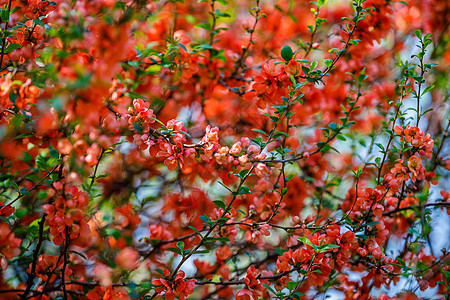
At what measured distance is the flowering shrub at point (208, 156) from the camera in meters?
0.87

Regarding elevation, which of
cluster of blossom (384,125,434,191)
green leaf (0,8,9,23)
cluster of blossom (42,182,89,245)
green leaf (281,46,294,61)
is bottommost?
cluster of blossom (42,182,89,245)

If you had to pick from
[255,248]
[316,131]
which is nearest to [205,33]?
[316,131]

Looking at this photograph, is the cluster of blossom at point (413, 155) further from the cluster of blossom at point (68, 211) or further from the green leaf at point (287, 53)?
the cluster of blossom at point (68, 211)

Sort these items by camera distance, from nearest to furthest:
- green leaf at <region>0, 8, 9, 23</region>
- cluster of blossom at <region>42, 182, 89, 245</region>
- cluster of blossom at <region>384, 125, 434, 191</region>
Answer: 1. cluster of blossom at <region>42, 182, 89, 245</region>
2. green leaf at <region>0, 8, 9, 23</region>
3. cluster of blossom at <region>384, 125, 434, 191</region>

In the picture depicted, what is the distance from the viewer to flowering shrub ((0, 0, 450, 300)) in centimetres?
87

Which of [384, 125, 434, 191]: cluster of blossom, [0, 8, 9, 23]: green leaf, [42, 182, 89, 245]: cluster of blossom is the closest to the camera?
[42, 182, 89, 245]: cluster of blossom

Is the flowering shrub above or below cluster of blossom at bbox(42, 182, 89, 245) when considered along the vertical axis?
above

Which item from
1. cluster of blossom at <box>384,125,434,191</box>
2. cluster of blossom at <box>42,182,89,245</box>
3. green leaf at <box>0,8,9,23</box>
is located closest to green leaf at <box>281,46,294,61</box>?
cluster of blossom at <box>384,125,434,191</box>

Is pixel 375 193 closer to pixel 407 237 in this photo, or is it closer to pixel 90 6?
pixel 407 237

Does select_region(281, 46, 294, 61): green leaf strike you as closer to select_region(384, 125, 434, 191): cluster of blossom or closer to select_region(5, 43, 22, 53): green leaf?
select_region(384, 125, 434, 191): cluster of blossom

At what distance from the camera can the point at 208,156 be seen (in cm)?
105

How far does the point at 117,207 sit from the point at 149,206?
16 centimetres

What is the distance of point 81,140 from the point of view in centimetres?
75

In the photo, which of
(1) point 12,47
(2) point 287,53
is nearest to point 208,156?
(2) point 287,53
